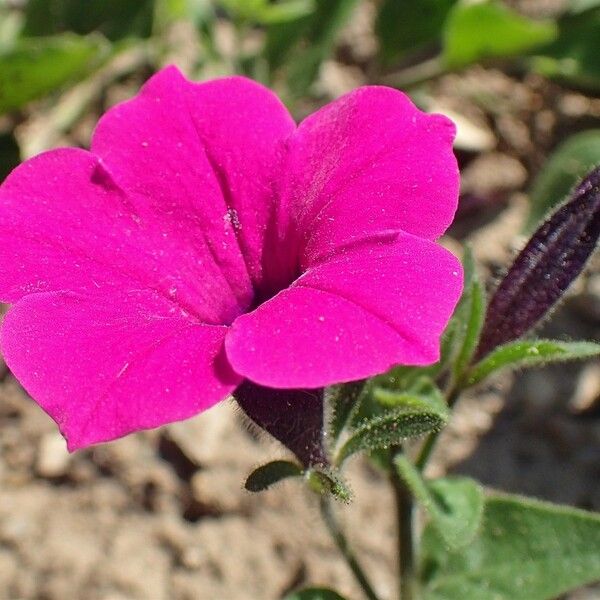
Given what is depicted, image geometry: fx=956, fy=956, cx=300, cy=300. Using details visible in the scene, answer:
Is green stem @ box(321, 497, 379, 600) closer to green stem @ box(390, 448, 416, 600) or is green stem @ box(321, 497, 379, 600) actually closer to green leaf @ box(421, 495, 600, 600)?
green stem @ box(390, 448, 416, 600)

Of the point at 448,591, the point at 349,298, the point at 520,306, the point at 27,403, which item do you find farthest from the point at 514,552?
the point at 27,403

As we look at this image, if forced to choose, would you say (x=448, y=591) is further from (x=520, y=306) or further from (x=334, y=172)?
(x=334, y=172)

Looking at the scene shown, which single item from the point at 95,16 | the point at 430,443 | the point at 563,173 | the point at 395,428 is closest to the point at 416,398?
the point at 395,428

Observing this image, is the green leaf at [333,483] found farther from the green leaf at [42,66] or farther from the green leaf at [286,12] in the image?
the green leaf at [286,12]

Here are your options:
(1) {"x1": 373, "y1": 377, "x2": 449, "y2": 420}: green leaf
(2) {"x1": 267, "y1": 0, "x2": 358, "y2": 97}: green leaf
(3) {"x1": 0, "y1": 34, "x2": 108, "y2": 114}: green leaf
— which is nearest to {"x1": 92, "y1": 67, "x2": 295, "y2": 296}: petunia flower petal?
(1) {"x1": 373, "y1": 377, "x2": 449, "y2": 420}: green leaf

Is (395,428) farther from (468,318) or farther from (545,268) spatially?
(545,268)

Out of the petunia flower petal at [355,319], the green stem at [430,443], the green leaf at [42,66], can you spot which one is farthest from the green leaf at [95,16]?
the petunia flower petal at [355,319]
